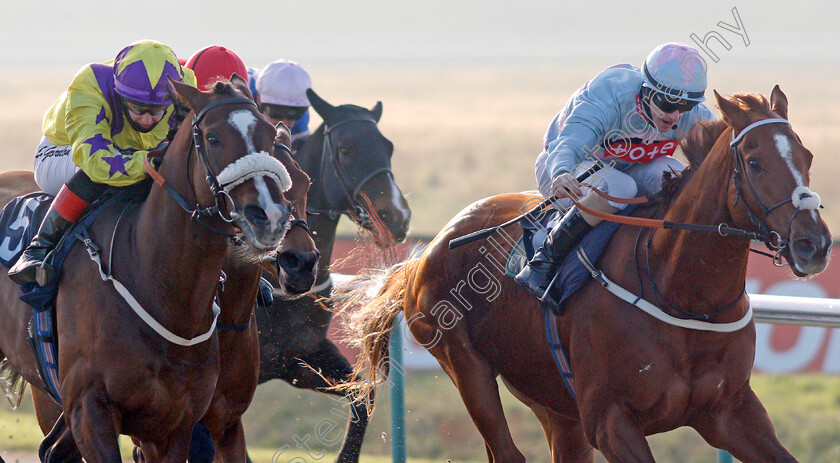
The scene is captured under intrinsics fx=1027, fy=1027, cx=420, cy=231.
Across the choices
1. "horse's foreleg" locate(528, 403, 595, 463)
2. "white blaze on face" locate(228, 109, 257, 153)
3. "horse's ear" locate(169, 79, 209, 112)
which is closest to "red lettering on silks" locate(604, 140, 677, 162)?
"horse's foreleg" locate(528, 403, 595, 463)

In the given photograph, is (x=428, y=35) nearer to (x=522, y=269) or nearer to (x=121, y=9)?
(x=121, y=9)

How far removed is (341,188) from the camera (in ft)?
18.5

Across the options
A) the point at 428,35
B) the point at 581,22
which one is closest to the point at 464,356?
the point at 581,22

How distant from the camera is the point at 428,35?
83.1 metres

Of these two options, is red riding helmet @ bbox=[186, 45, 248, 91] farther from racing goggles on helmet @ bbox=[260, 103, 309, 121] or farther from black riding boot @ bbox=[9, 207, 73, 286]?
racing goggles on helmet @ bbox=[260, 103, 309, 121]

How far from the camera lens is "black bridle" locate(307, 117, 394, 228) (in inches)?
219

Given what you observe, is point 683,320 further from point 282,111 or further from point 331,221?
point 282,111

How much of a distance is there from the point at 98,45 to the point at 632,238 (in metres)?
78.8

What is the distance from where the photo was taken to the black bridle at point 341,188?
556 cm

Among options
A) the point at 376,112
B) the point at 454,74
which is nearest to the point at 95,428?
the point at 376,112

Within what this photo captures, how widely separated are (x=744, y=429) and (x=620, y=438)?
1.46 feet

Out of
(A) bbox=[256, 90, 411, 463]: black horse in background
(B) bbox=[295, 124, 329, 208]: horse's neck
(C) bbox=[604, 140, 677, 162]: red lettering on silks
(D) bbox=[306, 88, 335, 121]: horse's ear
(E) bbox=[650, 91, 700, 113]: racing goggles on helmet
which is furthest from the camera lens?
(D) bbox=[306, 88, 335, 121]: horse's ear

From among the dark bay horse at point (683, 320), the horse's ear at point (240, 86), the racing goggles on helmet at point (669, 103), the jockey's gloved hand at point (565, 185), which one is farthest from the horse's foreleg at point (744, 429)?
the horse's ear at point (240, 86)

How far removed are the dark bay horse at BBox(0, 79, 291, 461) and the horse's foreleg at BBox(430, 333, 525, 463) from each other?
1121 mm
